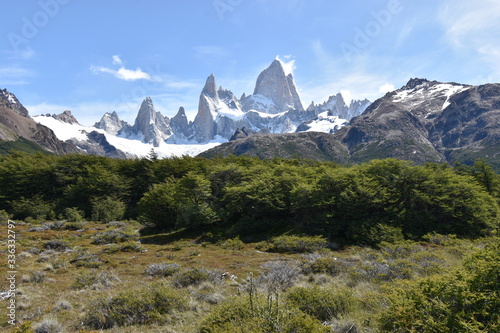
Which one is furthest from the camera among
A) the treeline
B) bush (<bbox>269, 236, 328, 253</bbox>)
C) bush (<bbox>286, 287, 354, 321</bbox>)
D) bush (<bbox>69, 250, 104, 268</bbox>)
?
the treeline

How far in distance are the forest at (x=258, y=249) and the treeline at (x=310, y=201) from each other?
5.5 inches

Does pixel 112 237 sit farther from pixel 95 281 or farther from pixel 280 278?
pixel 280 278

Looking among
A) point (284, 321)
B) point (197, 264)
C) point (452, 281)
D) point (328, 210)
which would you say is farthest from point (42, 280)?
point (328, 210)

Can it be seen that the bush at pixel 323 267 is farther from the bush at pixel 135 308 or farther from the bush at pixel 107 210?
the bush at pixel 107 210

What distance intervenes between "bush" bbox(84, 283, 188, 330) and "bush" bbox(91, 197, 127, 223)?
104 feet

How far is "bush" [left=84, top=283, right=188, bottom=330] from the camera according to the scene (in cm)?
816

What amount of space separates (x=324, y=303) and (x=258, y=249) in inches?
530

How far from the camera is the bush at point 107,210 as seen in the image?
36.9 meters

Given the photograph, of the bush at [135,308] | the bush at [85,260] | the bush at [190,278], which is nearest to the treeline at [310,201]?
the bush at [85,260]

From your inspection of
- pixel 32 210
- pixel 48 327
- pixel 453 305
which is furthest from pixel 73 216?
pixel 453 305

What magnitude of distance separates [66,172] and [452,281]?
52763mm

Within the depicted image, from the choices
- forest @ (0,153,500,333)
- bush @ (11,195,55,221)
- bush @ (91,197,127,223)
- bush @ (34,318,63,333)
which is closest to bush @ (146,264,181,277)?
forest @ (0,153,500,333)

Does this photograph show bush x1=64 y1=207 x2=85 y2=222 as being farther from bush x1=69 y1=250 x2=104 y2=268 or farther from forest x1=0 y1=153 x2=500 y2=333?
bush x1=69 y1=250 x2=104 y2=268

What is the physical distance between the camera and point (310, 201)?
23906 mm
